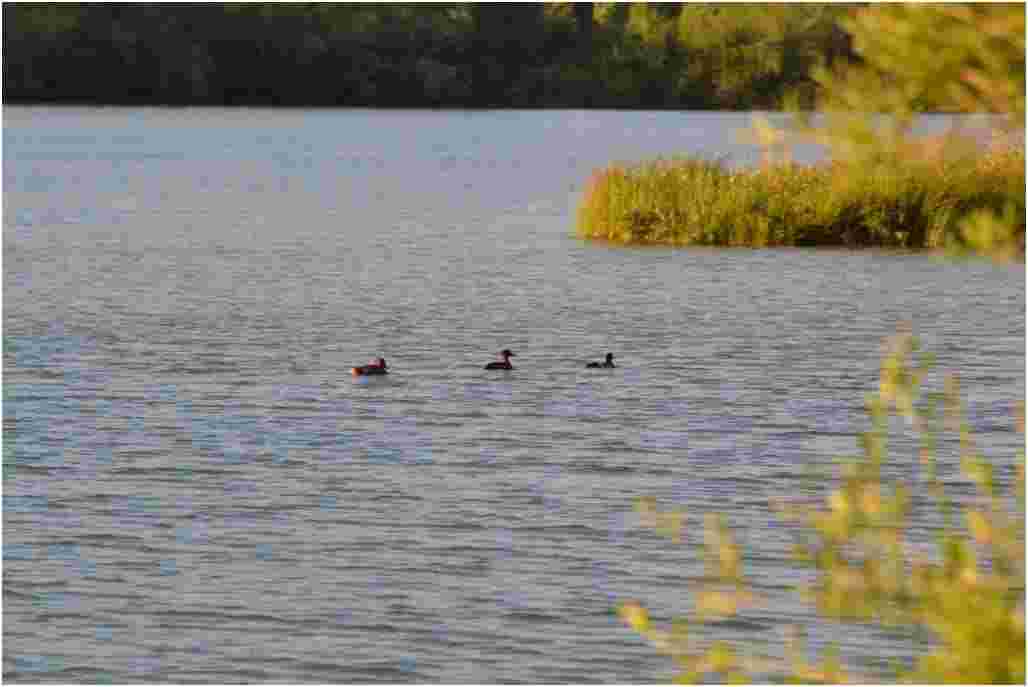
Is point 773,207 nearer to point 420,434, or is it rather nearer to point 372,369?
point 372,369

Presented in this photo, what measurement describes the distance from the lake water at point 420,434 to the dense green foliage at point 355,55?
3142 inches

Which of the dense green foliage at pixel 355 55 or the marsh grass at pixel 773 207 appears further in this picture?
the dense green foliage at pixel 355 55

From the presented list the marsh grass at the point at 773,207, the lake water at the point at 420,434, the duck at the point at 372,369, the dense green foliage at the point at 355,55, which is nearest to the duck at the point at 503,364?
the lake water at the point at 420,434

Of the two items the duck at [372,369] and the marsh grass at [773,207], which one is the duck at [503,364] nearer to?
the duck at [372,369]

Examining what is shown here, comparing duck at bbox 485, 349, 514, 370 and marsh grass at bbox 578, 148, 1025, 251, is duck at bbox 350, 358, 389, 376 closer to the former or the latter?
duck at bbox 485, 349, 514, 370

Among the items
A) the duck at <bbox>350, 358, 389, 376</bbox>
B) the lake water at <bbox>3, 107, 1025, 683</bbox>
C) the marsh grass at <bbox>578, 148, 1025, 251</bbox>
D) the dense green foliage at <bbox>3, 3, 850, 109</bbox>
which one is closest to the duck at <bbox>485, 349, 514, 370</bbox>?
the lake water at <bbox>3, 107, 1025, 683</bbox>

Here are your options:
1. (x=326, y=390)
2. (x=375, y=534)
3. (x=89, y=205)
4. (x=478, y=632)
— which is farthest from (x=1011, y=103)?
(x=89, y=205)

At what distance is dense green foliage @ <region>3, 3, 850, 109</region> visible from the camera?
4872 inches

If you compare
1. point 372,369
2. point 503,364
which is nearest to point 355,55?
point 503,364

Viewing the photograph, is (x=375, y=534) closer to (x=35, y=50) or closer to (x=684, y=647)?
(x=684, y=647)

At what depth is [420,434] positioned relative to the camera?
1997 centimetres

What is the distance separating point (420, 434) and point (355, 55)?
11495 centimetres

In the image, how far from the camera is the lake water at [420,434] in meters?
12.9

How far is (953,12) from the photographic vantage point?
6152mm
